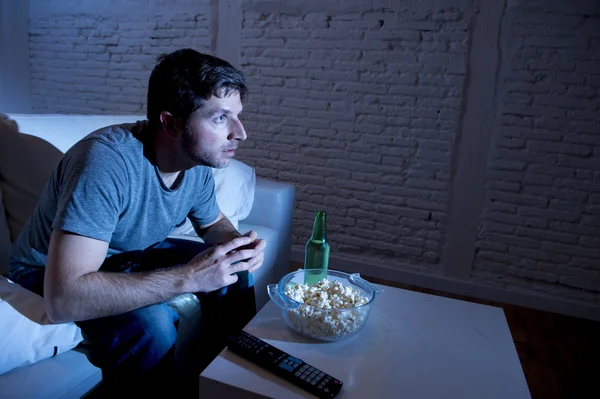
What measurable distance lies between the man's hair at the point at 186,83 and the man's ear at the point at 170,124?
0.04 feet

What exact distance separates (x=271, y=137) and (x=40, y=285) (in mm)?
1871

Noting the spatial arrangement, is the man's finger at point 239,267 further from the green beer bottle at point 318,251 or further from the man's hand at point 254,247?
the green beer bottle at point 318,251

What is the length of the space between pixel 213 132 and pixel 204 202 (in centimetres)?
33

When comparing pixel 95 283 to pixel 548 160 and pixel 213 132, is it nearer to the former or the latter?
pixel 213 132

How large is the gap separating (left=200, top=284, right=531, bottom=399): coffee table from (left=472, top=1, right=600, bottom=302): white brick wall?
4.18ft

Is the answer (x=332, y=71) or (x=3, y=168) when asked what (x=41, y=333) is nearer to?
(x=3, y=168)

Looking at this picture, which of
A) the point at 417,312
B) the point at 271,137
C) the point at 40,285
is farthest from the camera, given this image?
the point at 271,137

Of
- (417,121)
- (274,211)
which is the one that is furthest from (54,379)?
(417,121)

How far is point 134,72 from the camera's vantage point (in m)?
3.24

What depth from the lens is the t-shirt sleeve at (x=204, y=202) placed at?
1.49m

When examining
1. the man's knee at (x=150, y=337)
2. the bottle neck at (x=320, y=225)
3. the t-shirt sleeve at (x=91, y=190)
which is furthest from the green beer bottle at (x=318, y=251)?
the t-shirt sleeve at (x=91, y=190)

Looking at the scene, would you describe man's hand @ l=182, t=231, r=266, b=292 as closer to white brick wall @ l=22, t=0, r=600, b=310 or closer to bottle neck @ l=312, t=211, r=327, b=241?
bottle neck @ l=312, t=211, r=327, b=241

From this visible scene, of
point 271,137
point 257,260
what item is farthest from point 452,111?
point 257,260

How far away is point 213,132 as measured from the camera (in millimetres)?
1277
